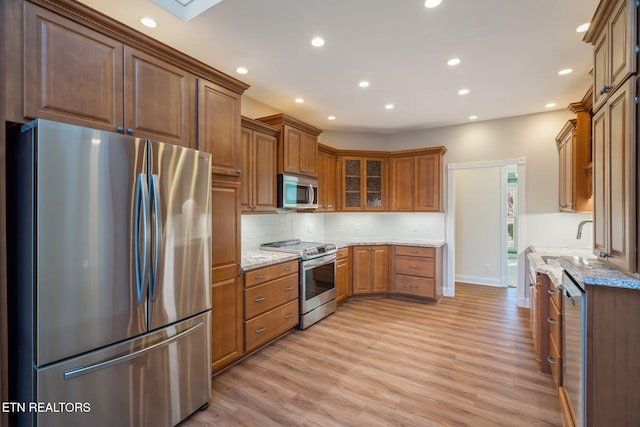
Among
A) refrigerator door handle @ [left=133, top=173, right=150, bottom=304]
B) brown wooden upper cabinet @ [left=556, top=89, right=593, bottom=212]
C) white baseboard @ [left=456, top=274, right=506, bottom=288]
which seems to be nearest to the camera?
refrigerator door handle @ [left=133, top=173, right=150, bottom=304]

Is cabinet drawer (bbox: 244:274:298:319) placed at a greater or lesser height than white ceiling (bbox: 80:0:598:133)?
lesser

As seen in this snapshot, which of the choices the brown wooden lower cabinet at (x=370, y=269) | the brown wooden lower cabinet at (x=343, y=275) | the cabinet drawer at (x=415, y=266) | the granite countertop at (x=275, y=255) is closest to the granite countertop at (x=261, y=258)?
the granite countertop at (x=275, y=255)

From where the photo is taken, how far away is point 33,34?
149 cm

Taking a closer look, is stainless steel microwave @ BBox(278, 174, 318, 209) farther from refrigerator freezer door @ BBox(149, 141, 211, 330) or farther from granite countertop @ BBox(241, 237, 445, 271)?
refrigerator freezer door @ BBox(149, 141, 211, 330)

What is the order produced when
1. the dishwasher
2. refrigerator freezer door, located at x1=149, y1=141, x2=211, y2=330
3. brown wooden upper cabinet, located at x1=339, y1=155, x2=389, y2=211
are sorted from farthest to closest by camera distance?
brown wooden upper cabinet, located at x1=339, y1=155, x2=389, y2=211, refrigerator freezer door, located at x1=149, y1=141, x2=211, y2=330, the dishwasher

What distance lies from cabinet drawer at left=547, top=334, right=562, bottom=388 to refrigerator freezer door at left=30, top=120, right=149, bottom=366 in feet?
9.49

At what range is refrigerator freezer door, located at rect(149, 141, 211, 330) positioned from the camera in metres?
1.82

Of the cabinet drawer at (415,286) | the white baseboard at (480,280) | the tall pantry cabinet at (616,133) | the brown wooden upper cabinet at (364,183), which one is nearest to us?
the tall pantry cabinet at (616,133)

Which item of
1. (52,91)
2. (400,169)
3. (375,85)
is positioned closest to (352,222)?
(400,169)

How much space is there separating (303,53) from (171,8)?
3.55 ft

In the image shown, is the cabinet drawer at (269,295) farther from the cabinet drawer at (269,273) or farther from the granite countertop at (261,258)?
the granite countertop at (261,258)

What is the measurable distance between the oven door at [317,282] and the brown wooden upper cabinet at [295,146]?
1215 mm

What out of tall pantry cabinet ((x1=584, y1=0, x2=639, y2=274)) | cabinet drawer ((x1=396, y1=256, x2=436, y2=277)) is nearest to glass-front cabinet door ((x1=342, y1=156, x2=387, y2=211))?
cabinet drawer ((x1=396, y1=256, x2=436, y2=277))

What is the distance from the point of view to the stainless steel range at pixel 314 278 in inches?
141
